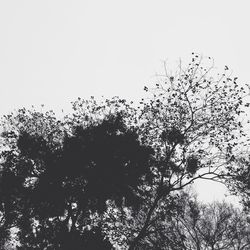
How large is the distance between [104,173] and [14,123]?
7.98 meters

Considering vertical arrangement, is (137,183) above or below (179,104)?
below

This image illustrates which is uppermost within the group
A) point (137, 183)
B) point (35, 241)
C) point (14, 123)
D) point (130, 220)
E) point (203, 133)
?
point (14, 123)

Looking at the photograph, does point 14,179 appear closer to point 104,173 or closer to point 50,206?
point 50,206

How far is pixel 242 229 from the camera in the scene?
24.2 meters

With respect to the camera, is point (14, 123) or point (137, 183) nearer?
point (137, 183)

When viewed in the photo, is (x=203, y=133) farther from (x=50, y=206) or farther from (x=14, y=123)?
(x=14, y=123)

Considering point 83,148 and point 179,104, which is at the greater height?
point 179,104

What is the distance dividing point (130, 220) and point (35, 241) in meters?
5.48

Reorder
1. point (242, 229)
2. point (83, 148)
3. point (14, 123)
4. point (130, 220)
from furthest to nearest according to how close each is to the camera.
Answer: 1. point (242, 229)
2. point (14, 123)
3. point (130, 220)
4. point (83, 148)

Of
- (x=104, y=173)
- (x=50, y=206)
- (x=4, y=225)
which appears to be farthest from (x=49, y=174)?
(x=4, y=225)

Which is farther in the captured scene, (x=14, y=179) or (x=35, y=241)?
(x=14, y=179)

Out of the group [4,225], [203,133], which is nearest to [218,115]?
[203,133]

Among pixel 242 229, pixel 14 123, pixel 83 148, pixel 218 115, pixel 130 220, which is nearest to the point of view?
pixel 218 115

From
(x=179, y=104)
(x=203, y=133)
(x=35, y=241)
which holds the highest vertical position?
(x=179, y=104)
